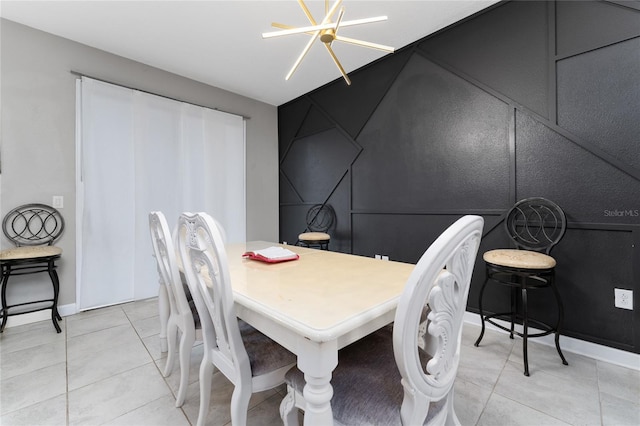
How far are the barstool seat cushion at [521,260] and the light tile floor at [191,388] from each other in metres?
0.65

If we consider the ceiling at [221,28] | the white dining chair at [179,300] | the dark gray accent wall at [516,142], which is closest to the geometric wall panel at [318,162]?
the dark gray accent wall at [516,142]

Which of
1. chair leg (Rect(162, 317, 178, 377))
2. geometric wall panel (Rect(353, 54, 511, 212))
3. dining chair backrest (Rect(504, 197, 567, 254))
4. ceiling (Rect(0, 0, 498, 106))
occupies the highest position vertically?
ceiling (Rect(0, 0, 498, 106))

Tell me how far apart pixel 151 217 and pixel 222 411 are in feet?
3.49

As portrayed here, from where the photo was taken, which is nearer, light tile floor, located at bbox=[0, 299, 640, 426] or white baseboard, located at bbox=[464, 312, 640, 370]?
light tile floor, located at bbox=[0, 299, 640, 426]

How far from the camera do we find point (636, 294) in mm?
1646

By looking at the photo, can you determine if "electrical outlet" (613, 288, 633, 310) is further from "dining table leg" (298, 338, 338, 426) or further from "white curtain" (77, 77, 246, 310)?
"white curtain" (77, 77, 246, 310)

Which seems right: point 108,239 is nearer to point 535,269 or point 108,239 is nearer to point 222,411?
point 222,411

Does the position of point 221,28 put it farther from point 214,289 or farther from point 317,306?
point 317,306

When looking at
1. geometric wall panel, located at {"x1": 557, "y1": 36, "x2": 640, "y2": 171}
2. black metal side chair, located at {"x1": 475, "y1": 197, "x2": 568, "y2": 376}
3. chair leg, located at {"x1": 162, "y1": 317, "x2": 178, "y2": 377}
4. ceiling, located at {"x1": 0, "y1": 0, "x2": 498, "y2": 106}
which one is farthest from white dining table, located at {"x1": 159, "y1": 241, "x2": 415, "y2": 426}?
ceiling, located at {"x1": 0, "y1": 0, "x2": 498, "y2": 106}

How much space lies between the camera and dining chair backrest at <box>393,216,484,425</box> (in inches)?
24.6

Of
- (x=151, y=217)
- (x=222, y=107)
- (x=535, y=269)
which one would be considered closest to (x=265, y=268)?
(x=151, y=217)

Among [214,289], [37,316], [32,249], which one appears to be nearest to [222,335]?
[214,289]

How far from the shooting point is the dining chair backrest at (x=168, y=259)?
130cm

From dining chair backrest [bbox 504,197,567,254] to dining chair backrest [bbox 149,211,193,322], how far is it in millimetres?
2232
